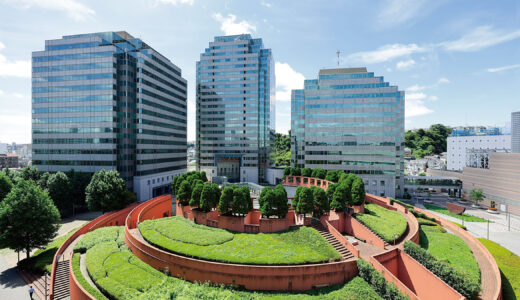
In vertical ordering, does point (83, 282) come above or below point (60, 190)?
below

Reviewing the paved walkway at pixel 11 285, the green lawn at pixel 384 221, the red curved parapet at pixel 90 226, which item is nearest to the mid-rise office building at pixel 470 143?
the green lawn at pixel 384 221

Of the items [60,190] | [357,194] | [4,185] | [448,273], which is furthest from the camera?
[60,190]

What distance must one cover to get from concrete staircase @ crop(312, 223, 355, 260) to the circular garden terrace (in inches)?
4.3

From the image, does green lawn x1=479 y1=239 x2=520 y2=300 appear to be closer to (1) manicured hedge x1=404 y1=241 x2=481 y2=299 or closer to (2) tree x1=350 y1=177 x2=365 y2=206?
(1) manicured hedge x1=404 y1=241 x2=481 y2=299

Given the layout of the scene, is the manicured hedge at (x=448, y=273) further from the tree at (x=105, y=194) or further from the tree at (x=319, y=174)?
the tree at (x=105, y=194)

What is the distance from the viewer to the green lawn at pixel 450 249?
23.5 meters

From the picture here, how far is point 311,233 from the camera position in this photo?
25.6 meters

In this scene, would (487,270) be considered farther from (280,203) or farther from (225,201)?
(225,201)

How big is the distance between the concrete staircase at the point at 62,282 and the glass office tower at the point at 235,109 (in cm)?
5874

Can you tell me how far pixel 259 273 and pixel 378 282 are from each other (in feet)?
34.6

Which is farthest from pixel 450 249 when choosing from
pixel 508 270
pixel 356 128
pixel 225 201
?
pixel 356 128

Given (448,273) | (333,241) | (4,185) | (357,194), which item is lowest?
(448,273)

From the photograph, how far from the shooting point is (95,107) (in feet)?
191

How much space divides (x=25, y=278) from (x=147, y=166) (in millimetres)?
37266
